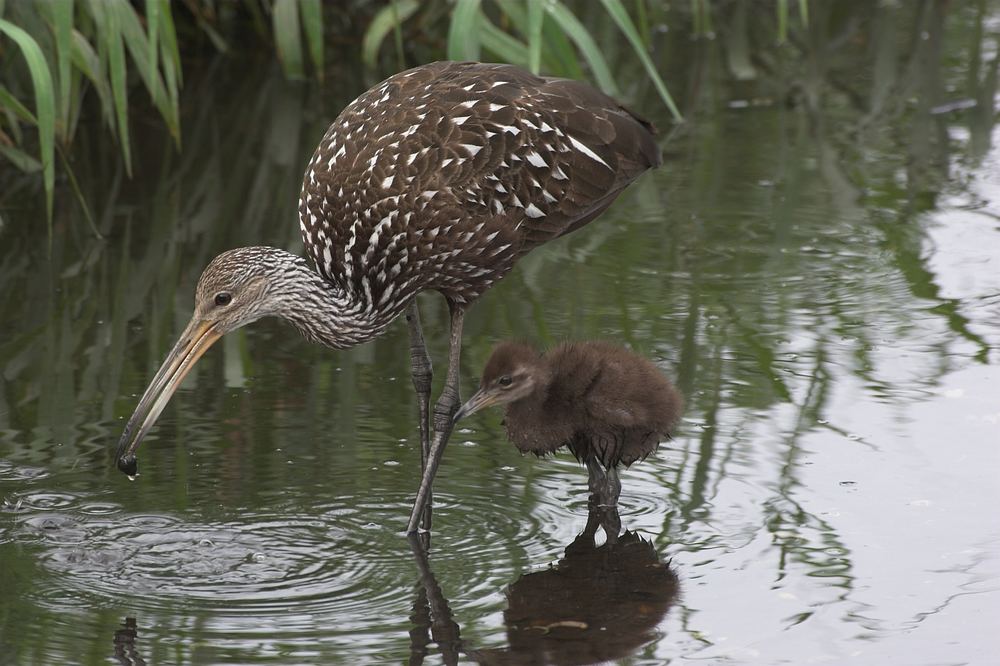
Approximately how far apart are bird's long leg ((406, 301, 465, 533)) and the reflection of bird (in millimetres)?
120

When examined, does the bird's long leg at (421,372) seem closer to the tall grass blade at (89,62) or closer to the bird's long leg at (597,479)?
the bird's long leg at (597,479)

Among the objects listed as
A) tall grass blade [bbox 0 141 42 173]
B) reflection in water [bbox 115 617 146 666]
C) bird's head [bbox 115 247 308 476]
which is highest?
tall grass blade [bbox 0 141 42 173]

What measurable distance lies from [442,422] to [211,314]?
981 mm

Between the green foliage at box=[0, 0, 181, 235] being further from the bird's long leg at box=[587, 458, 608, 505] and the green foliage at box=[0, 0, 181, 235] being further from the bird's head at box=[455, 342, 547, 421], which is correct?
the bird's long leg at box=[587, 458, 608, 505]

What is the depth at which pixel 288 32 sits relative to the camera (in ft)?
36.1

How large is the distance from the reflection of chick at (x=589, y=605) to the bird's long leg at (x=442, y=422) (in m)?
0.55

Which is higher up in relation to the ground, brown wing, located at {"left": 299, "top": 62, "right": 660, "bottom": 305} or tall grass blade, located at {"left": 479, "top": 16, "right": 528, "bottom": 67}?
tall grass blade, located at {"left": 479, "top": 16, "right": 528, "bottom": 67}

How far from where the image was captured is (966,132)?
35.7ft

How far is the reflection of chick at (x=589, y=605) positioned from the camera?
16.8 feet

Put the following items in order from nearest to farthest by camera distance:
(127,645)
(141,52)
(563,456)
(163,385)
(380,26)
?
(127,645) → (163,385) → (563,456) → (141,52) → (380,26)

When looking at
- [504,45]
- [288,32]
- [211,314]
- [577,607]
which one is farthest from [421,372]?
[288,32]

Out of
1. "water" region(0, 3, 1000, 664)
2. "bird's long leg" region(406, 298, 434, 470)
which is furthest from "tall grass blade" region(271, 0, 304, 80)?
"bird's long leg" region(406, 298, 434, 470)

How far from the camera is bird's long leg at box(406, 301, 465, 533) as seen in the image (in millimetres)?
6008

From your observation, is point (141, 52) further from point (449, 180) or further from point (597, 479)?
point (597, 479)
